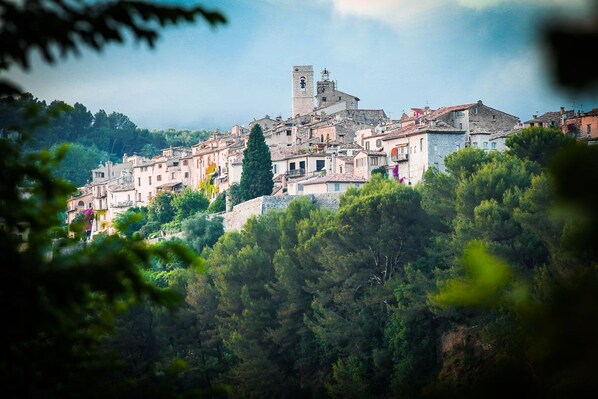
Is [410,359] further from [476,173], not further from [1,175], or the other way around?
[1,175]

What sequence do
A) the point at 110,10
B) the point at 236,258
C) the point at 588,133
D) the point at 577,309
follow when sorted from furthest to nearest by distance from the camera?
1. the point at 588,133
2. the point at 236,258
3. the point at 110,10
4. the point at 577,309

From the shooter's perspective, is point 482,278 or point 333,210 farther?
point 333,210

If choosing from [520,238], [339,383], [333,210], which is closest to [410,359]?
[339,383]

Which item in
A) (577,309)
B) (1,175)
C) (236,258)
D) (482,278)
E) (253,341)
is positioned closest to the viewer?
(577,309)

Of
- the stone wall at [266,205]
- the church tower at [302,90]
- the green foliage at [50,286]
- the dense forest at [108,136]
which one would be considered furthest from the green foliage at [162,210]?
the green foliage at [50,286]

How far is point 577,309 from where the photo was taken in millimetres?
3359

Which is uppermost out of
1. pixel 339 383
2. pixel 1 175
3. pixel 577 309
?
pixel 1 175

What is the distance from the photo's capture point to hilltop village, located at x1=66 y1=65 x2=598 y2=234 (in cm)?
5866

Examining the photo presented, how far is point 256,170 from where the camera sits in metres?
62.6

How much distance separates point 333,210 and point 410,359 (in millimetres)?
16163

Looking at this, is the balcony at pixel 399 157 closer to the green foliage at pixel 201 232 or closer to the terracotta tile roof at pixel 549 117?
the green foliage at pixel 201 232

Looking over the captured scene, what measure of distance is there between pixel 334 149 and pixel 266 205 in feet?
38.0

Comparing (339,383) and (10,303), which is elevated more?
(10,303)

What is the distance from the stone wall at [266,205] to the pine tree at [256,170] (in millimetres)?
1722
